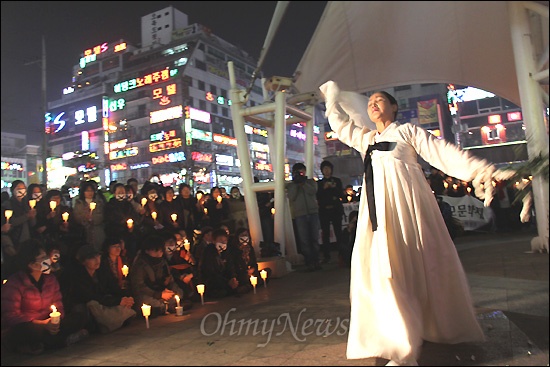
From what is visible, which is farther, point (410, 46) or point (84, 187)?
point (84, 187)

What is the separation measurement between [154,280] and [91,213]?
63.6 inches

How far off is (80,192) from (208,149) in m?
46.8

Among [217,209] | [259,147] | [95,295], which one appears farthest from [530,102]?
[259,147]

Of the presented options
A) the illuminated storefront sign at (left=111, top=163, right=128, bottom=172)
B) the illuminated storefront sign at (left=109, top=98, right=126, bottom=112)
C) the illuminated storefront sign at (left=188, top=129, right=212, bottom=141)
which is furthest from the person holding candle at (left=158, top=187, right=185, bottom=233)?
the illuminated storefront sign at (left=109, top=98, right=126, bottom=112)

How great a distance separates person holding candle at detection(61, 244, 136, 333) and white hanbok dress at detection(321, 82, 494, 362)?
7.97 ft

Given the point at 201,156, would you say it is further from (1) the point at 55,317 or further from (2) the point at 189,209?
(1) the point at 55,317

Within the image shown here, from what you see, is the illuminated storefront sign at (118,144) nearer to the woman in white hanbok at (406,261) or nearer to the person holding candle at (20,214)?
the person holding candle at (20,214)

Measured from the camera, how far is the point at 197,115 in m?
51.4

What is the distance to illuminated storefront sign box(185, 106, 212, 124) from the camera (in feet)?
165

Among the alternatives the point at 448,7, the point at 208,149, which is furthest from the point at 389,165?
the point at 208,149

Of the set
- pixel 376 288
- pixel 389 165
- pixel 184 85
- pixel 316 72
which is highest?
pixel 184 85

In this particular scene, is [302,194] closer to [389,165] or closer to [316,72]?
[316,72]

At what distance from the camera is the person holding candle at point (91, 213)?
5414 millimetres

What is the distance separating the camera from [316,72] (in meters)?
3.50
